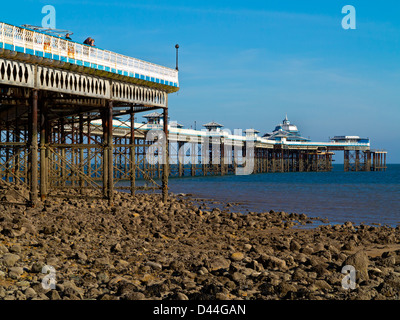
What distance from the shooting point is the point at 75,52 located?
21.6m

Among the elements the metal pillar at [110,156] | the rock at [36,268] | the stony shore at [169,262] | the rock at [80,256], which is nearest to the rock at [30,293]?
the stony shore at [169,262]

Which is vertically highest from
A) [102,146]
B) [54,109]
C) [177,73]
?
[177,73]

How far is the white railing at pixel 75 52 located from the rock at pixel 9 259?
10220 mm

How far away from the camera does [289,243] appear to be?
15.7 m

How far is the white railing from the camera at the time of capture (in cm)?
1861

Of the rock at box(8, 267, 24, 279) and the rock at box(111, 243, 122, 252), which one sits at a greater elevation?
the rock at box(8, 267, 24, 279)

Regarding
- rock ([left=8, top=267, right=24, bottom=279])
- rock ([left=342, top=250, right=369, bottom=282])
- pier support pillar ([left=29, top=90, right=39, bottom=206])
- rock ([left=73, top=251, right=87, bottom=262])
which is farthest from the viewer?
pier support pillar ([left=29, top=90, right=39, bottom=206])

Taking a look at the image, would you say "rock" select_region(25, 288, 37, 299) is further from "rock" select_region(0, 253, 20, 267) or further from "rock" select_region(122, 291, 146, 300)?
"rock" select_region(0, 253, 20, 267)

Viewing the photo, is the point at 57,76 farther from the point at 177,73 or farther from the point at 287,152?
the point at 287,152

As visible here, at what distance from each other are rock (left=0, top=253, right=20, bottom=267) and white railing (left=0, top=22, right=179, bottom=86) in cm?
1022

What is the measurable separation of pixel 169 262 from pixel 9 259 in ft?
12.4

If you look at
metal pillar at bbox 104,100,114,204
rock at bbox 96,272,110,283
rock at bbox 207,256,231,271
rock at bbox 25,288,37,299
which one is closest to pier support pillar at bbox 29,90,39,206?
metal pillar at bbox 104,100,114,204
